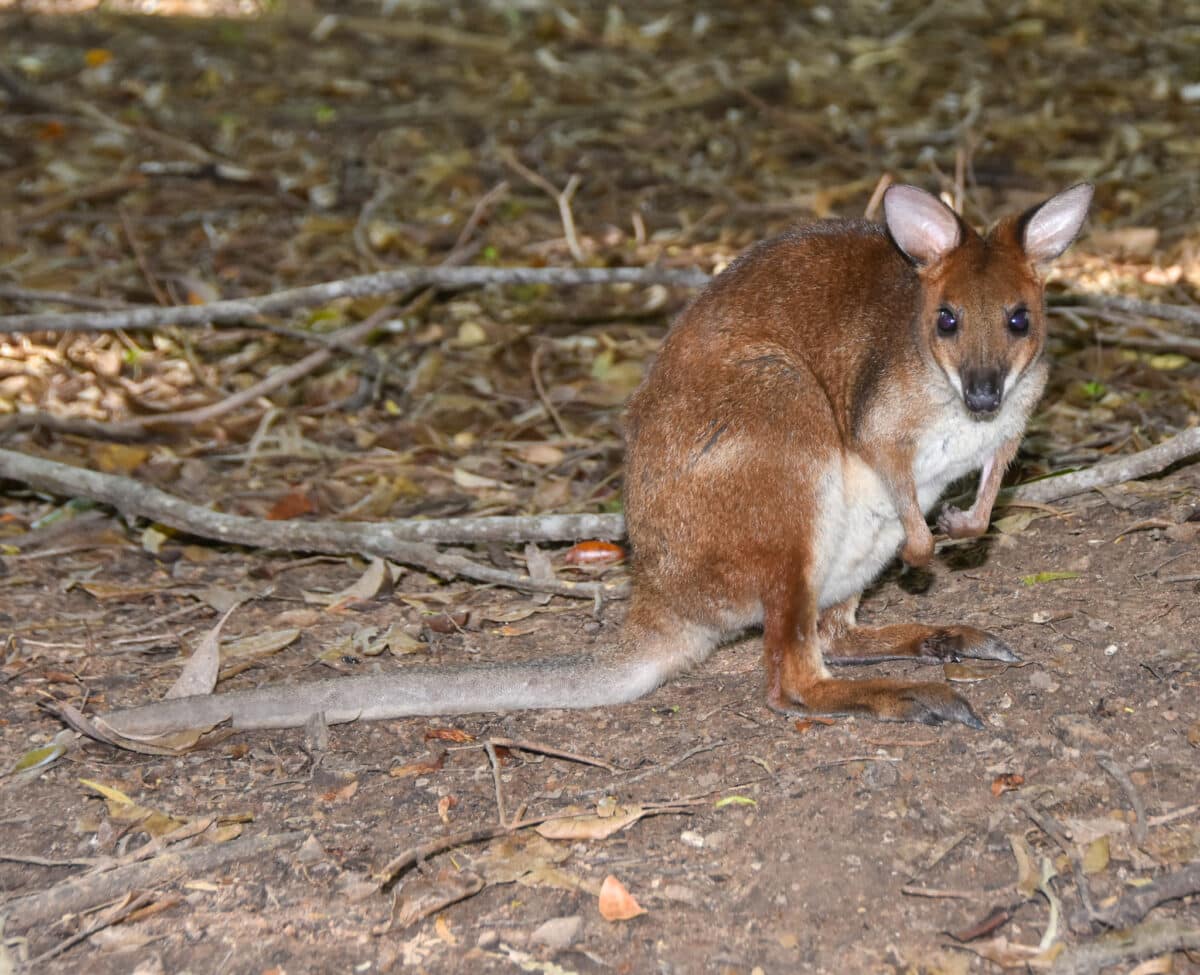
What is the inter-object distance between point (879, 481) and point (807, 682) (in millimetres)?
591

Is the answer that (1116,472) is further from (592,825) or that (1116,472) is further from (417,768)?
(417,768)

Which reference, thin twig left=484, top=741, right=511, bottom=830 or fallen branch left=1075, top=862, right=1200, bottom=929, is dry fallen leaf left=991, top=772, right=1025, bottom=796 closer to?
fallen branch left=1075, top=862, right=1200, bottom=929

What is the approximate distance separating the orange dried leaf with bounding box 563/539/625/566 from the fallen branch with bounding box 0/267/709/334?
3.61 feet

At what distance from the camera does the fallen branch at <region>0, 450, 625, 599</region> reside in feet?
14.6

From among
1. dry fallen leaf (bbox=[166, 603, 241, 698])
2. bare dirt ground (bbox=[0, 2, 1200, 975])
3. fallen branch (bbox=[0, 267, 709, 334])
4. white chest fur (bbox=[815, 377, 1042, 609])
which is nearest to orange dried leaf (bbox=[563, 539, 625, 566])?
bare dirt ground (bbox=[0, 2, 1200, 975])

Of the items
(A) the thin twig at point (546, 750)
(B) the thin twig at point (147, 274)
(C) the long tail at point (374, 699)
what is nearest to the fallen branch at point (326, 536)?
(C) the long tail at point (374, 699)

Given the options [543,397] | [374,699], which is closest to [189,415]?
[543,397]

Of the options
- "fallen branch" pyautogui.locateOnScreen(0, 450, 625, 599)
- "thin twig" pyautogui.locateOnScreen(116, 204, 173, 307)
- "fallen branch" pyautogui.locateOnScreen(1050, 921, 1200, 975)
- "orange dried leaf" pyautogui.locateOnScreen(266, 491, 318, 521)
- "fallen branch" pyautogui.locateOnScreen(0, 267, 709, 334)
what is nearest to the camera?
"fallen branch" pyautogui.locateOnScreen(1050, 921, 1200, 975)

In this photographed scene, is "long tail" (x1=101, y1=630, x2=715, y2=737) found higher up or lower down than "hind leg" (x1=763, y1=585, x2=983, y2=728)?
lower down

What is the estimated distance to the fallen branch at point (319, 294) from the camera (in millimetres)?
5238

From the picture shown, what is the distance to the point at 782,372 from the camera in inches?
149

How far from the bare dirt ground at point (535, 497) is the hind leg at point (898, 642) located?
11 centimetres

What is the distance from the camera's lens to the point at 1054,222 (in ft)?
12.1

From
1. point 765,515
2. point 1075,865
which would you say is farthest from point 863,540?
point 1075,865
